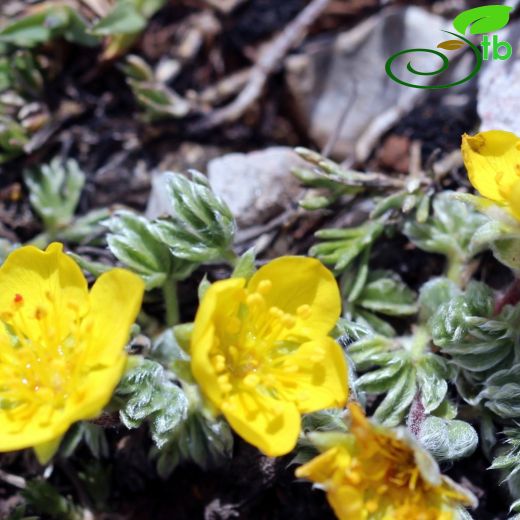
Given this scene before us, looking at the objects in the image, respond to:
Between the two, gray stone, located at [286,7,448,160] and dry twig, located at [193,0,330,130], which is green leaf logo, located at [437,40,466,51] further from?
dry twig, located at [193,0,330,130]

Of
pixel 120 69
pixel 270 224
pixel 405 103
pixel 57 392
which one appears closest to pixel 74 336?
pixel 57 392

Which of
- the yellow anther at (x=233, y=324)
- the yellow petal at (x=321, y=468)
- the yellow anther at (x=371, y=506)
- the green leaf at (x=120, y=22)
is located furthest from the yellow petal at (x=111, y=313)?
the green leaf at (x=120, y=22)

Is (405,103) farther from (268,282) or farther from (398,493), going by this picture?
(398,493)

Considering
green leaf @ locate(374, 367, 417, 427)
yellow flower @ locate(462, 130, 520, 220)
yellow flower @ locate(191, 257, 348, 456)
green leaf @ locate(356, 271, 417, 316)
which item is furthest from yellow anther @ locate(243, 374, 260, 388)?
yellow flower @ locate(462, 130, 520, 220)

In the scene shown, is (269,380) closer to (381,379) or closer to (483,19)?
(381,379)

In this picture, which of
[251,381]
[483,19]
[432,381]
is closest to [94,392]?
[251,381]

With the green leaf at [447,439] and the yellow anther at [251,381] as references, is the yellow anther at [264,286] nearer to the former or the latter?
the yellow anther at [251,381]
